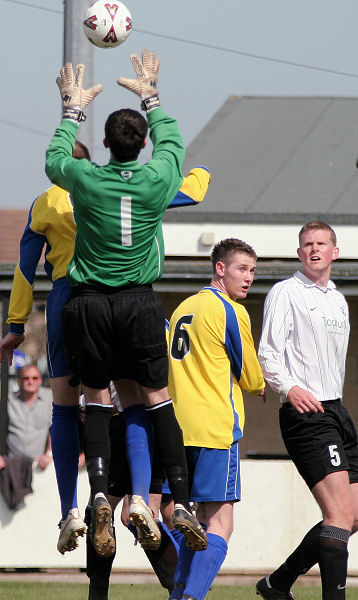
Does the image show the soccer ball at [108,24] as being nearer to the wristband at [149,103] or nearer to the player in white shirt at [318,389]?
the wristband at [149,103]

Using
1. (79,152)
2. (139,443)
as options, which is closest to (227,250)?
(79,152)

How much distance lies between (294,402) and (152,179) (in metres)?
1.72

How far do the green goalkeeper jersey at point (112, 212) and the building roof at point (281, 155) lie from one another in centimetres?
809

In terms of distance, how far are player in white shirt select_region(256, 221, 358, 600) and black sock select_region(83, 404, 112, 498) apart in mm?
1206

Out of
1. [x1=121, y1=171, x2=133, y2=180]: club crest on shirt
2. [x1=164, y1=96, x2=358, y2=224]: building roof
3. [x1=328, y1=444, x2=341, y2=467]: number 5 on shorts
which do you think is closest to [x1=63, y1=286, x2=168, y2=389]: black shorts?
[x1=121, y1=171, x2=133, y2=180]: club crest on shirt

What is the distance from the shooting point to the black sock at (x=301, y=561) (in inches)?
310

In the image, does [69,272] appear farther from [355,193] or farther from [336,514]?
[355,193]

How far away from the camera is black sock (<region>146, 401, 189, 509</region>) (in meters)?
6.82

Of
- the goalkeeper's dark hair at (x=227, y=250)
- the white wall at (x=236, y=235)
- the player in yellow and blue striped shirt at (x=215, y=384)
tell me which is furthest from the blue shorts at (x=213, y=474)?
the white wall at (x=236, y=235)

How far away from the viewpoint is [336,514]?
7.39 m

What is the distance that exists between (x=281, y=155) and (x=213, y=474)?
11.1 metres

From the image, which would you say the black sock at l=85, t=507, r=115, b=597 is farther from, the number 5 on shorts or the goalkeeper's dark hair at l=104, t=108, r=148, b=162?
the goalkeeper's dark hair at l=104, t=108, r=148, b=162

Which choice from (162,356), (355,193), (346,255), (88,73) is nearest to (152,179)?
(162,356)

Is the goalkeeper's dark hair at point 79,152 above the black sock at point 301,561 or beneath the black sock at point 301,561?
above
